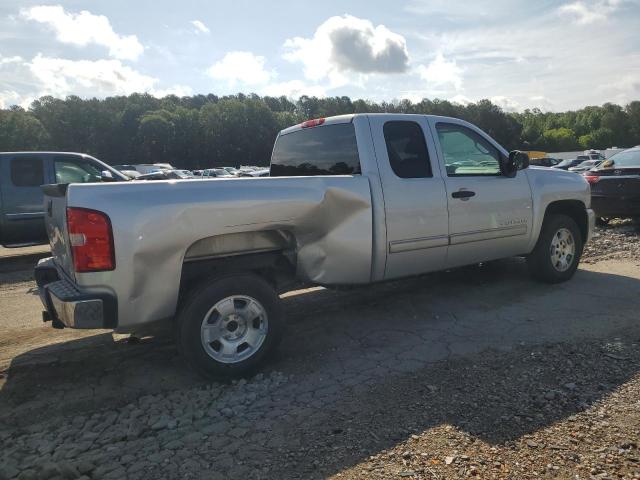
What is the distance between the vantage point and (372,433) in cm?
→ 300

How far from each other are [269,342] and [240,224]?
96 cm

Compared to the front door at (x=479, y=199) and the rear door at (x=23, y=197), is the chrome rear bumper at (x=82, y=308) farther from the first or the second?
the rear door at (x=23, y=197)

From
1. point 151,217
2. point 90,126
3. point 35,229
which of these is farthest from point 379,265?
point 90,126

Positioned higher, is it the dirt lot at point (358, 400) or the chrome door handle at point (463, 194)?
the chrome door handle at point (463, 194)

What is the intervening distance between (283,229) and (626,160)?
30.2 feet

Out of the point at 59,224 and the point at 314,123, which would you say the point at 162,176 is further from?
the point at 59,224

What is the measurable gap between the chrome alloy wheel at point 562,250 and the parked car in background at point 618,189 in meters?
4.10

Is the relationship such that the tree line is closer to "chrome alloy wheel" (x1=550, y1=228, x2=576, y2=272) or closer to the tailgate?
"chrome alloy wheel" (x1=550, y1=228, x2=576, y2=272)

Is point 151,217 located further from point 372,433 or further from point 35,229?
point 35,229

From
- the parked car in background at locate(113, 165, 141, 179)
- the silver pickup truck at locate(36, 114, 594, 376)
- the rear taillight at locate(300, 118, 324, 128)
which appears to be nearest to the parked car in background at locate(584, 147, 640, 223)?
the silver pickup truck at locate(36, 114, 594, 376)

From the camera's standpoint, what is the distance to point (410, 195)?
15.2 feet

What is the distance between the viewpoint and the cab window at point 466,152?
5133 millimetres

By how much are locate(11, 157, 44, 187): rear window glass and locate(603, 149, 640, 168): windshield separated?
1115cm

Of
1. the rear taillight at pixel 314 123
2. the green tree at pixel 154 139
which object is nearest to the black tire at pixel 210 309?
the rear taillight at pixel 314 123
